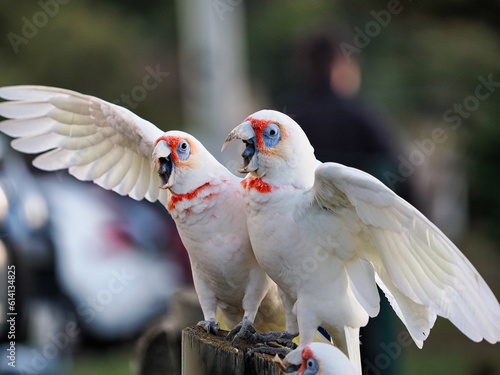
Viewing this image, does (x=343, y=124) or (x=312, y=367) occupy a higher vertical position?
(x=343, y=124)

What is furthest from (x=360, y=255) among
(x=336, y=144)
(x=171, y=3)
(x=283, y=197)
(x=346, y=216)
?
(x=171, y=3)

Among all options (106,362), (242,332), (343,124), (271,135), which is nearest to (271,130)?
(271,135)

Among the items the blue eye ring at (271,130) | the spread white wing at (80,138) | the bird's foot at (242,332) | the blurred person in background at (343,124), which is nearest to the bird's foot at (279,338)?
the bird's foot at (242,332)

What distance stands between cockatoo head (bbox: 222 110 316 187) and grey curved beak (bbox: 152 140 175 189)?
0.78ft

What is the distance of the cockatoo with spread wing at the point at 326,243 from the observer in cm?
259

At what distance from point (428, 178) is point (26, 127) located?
6.46 metres

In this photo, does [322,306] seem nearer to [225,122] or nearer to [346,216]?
[346,216]

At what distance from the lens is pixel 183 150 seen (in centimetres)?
286

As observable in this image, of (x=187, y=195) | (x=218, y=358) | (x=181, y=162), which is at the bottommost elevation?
(x=218, y=358)

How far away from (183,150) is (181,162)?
0.05 meters

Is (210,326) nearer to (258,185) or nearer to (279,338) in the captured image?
(279,338)

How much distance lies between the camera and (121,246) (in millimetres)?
6410

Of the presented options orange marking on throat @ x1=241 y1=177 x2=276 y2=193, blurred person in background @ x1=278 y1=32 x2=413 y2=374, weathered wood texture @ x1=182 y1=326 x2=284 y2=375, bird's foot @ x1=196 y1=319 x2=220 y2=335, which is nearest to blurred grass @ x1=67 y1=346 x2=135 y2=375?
blurred person in background @ x1=278 y1=32 x2=413 y2=374

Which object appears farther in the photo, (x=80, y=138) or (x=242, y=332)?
(x=80, y=138)
